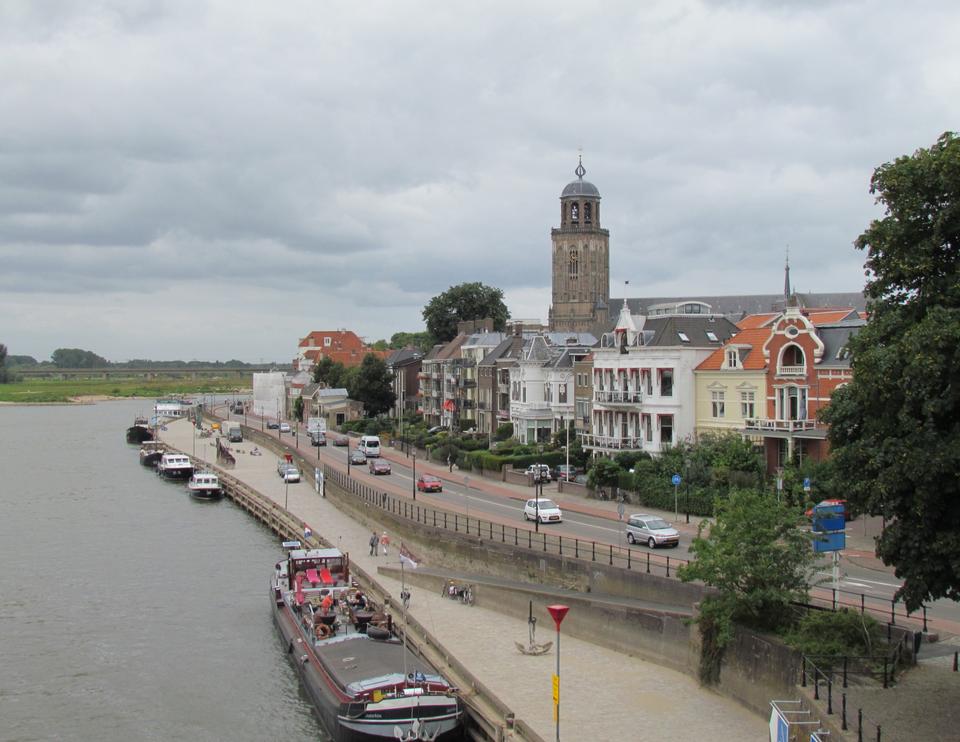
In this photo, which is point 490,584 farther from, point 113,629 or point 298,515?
→ point 298,515

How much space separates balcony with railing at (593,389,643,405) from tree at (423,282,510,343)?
79.3 meters

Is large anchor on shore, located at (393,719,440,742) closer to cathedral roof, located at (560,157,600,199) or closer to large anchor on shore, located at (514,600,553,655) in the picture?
large anchor on shore, located at (514,600,553,655)

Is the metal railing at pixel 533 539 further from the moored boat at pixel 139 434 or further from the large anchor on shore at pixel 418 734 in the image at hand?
the moored boat at pixel 139 434

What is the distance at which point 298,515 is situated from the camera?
229 feet

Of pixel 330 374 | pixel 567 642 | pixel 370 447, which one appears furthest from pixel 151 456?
pixel 567 642

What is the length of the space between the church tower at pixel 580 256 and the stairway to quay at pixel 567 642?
292 feet

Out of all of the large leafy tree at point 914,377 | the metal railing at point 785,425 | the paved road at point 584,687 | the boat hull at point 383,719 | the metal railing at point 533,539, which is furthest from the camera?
the metal railing at point 785,425

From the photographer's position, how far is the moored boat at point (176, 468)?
103419mm

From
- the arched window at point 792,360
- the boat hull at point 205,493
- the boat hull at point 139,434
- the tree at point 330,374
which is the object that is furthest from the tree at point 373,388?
the arched window at point 792,360

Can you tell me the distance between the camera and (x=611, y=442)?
226ft

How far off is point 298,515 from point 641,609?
3906 centimetres

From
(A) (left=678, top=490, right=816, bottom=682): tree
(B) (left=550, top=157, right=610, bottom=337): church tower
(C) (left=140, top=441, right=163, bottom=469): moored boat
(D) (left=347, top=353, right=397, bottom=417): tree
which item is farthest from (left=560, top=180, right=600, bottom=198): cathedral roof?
(A) (left=678, top=490, right=816, bottom=682): tree

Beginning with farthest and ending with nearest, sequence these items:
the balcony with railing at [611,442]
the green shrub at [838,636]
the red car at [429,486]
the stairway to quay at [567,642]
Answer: the red car at [429,486]
the balcony with railing at [611,442]
the stairway to quay at [567,642]
the green shrub at [838,636]

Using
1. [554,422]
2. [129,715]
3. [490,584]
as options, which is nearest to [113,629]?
[129,715]
